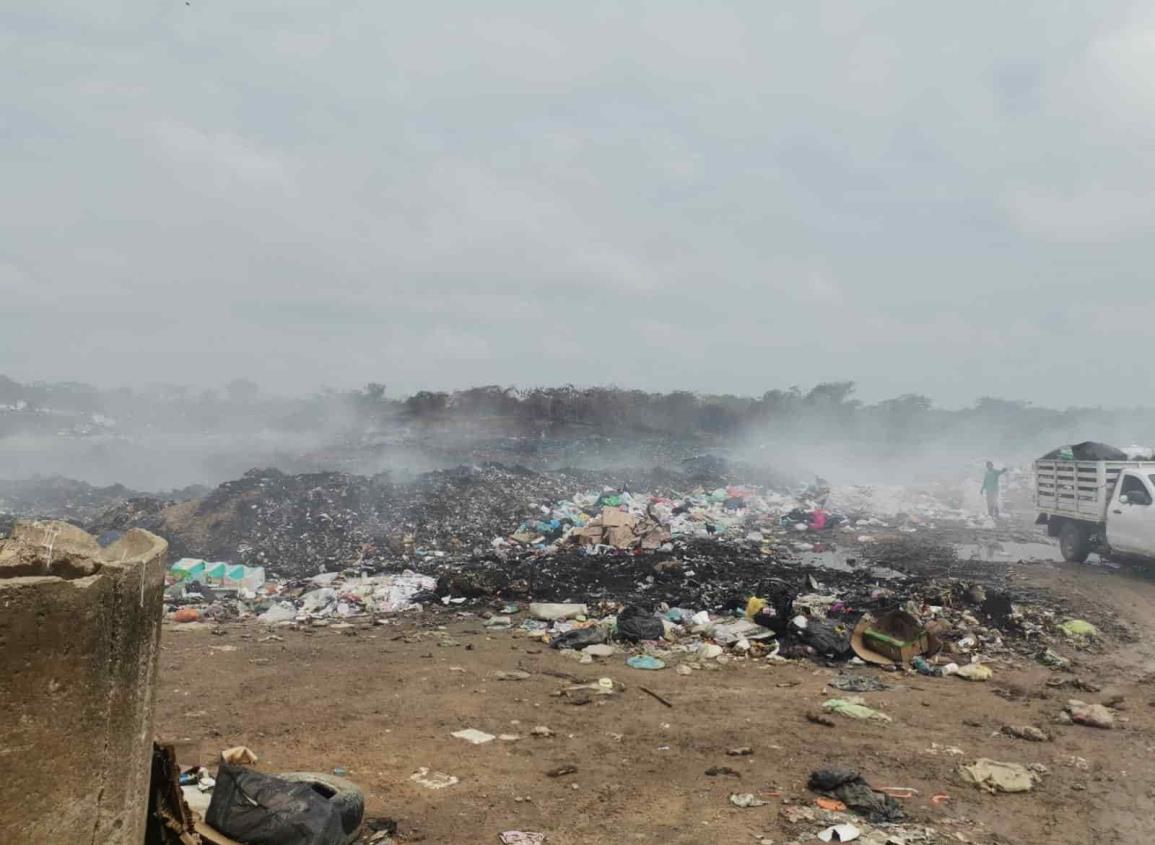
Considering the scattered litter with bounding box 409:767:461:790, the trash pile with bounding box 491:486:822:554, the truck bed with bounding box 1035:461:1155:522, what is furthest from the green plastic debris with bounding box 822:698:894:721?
the truck bed with bounding box 1035:461:1155:522

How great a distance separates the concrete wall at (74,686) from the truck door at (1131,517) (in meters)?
11.4

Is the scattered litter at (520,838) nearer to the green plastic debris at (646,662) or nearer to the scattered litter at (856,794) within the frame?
the scattered litter at (856,794)

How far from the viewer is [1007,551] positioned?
12883 millimetres

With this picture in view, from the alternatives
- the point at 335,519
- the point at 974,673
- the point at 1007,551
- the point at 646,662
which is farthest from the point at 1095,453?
the point at 335,519

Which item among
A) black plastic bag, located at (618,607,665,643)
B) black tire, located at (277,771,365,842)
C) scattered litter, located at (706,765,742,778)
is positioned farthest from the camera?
black plastic bag, located at (618,607,665,643)

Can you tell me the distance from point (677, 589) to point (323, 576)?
5.09m

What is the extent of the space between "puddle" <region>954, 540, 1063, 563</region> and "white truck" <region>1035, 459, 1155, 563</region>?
60cm

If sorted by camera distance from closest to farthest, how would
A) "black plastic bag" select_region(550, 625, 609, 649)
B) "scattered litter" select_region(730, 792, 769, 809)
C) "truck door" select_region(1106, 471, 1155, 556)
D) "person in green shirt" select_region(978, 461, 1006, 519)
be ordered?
"scattered litter" select_region(730, 792, 769, 809)
"black plastic bag" select_region(550, 625, 609, 649)
"truck door" select_region(1106, 471, 1155, 556)
"person in green shirt" select_region(978, 461, 1006, 519)

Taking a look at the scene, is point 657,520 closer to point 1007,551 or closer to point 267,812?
point 1007,551

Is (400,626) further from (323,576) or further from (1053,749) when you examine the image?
(1053,749)

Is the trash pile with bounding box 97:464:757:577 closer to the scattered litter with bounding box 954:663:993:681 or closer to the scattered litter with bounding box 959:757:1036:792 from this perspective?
the scattered litter with bounding box 954:663:993:681

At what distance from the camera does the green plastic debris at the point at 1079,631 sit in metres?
7.19

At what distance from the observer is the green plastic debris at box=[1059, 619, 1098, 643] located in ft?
23.6

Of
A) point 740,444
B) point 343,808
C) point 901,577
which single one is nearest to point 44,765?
point 343,808
